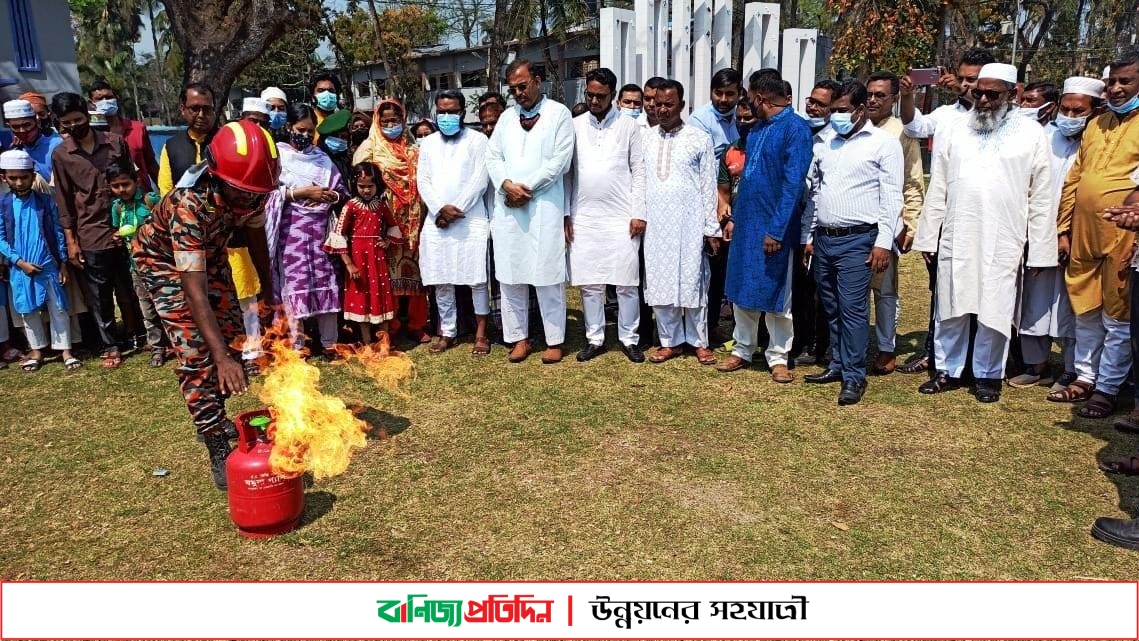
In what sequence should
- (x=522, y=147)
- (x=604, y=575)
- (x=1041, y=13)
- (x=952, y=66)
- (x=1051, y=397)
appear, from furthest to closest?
(x=1041, y=13)
(x=952, y=66)
(x=522, y=147)
(x=1051, y=397)
(x=604, y=575)

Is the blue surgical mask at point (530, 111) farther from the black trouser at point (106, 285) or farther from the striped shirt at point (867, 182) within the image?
the black trouser at point (106, 285)

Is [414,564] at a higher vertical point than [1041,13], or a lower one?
lower

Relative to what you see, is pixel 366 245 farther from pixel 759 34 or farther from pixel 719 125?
pixel 759 34

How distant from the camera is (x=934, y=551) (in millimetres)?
3109

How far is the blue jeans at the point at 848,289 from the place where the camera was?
189 inches

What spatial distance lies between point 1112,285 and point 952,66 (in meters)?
21.5

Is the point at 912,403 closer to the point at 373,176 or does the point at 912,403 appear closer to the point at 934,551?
the point at 934,551

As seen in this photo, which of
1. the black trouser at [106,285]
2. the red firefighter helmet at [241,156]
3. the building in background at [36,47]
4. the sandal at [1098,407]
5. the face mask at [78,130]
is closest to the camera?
the red firefighter helmet at [241,156]

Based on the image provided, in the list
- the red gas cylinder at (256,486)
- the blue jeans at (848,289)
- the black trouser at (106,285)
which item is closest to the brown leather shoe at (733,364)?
the blue jeans at (848,289)

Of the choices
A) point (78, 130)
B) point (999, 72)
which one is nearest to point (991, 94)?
point (999, 72)

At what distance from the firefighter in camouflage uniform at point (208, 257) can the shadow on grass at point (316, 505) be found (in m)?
0.46

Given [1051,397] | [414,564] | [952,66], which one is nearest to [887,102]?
[1051,397]

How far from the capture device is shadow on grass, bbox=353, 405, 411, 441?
4422 millimetres

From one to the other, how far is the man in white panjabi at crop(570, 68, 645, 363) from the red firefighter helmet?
2.68 m
